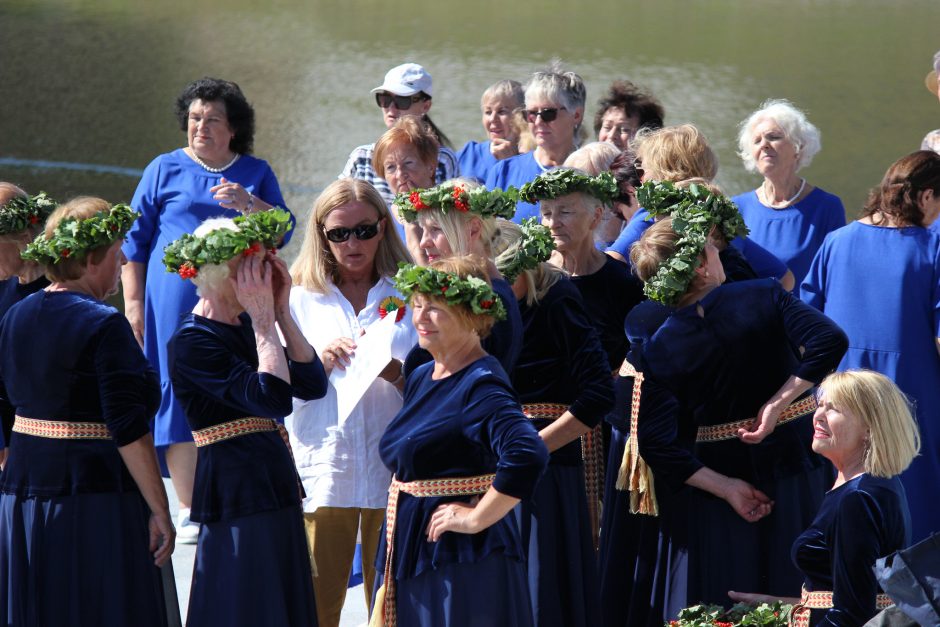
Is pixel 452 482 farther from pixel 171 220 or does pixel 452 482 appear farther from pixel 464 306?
pixel 171 220

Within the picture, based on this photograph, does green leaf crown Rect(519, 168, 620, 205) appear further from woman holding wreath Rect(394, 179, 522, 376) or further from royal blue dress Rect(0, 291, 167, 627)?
royal blue dress Rect(0, 291, 167, 627)

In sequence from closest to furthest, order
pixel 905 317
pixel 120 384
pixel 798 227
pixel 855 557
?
1. pixel 855 557
2. pixel 120 384
3. pixel 905 317
4. pixel 798 227

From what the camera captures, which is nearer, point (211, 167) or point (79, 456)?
point (79, 456)

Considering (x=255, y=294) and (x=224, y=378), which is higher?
(x=255, y=294)

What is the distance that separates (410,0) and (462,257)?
12.4 m

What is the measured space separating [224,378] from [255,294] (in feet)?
0.84

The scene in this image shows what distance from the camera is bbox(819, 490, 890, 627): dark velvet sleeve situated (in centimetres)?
289

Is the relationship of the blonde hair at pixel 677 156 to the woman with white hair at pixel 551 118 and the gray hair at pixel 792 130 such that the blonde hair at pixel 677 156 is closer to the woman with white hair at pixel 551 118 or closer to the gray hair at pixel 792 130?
the gray hair at pixel 792 130

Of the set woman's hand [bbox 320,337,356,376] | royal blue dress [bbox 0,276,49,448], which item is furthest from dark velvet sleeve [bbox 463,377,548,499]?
royal blue dress [bbox 0,276,49,448]

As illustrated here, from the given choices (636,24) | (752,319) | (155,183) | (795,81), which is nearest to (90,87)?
(636,24)

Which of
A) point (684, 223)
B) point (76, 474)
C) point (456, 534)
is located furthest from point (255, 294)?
point (684, 223)

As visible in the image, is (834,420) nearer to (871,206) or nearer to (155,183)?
(871,206)

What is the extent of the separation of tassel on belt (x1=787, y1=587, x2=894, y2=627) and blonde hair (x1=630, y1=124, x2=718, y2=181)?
184cm

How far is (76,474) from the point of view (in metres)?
3.62
